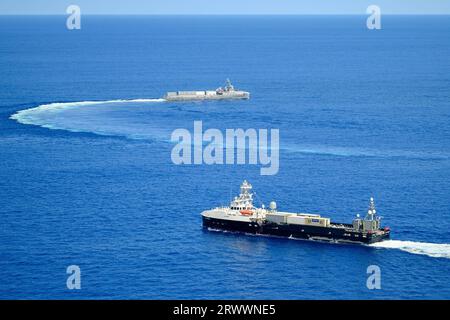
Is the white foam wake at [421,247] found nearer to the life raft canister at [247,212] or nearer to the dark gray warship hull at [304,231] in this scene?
the dark gray warship hull at [304,231]

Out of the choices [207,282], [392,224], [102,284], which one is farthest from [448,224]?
[102,284]

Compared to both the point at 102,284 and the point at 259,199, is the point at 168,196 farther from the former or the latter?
the point at 102,284

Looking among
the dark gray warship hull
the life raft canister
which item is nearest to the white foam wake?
the dark gray warship hull

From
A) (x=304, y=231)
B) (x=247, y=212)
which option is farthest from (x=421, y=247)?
(x=247, y=212)

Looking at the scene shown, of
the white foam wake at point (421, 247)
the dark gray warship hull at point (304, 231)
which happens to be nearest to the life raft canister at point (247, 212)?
the dark gray warship hull at point (304, 231)

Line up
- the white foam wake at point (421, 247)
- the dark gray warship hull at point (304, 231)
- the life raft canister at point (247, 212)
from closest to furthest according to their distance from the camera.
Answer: the white foam wake at point (421, 247) → the dark gray warship hull at point (304, 231) → the life raft canister at point (247, 212)

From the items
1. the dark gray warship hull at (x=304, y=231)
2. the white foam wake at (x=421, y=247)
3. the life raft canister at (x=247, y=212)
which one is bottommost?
the white foam wake at (x=421, y=247)

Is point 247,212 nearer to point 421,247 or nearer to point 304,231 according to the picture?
point 304,231

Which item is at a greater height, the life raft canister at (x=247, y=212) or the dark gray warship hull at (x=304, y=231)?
the life raft canister at (x=247, y=212)

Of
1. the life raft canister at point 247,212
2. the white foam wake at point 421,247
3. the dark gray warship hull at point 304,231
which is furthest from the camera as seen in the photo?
the life raft canister at point 247,212
